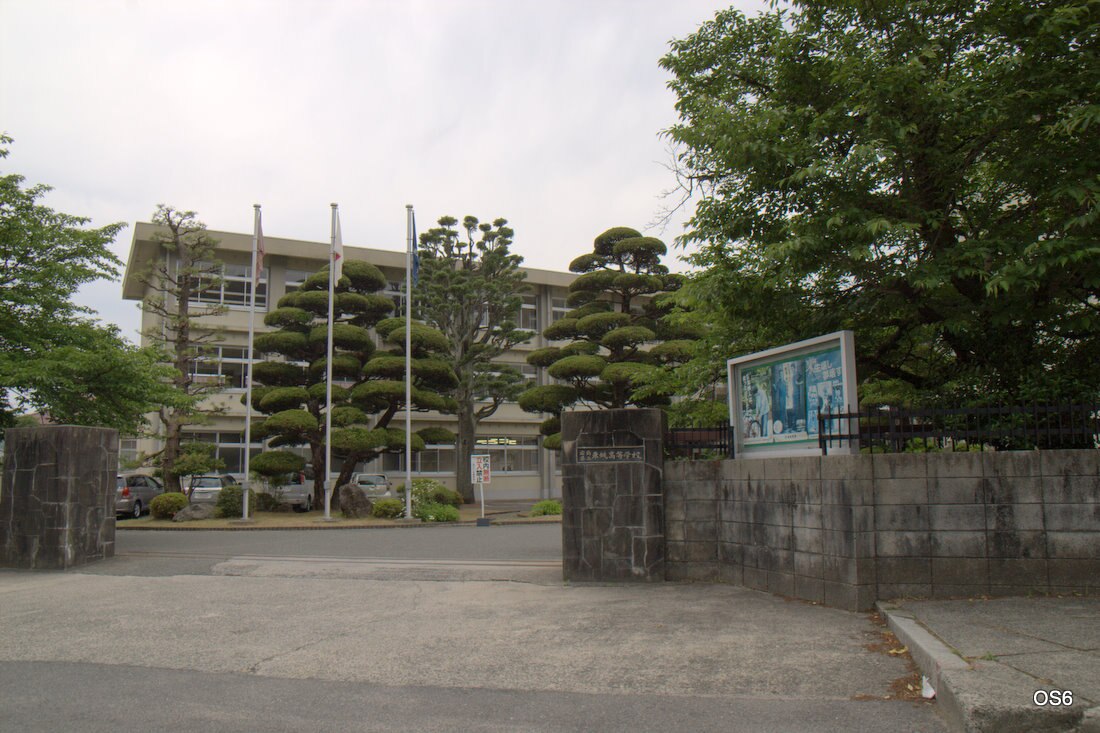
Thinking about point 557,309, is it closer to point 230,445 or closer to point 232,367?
point 232,367

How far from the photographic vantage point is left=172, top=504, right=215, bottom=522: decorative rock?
24.4 m

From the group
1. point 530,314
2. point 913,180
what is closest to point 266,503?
point 530,314

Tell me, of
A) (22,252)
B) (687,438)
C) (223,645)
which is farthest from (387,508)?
(223,645)

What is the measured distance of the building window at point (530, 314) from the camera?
4391 cm

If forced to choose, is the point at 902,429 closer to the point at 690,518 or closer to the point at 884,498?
the point at 884,498

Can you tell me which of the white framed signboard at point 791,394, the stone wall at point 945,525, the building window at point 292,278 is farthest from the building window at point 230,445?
the stone wall at point 945,525

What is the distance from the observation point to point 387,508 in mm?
25312

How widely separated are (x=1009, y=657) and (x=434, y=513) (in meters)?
20.9

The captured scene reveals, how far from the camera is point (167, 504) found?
2475 cm

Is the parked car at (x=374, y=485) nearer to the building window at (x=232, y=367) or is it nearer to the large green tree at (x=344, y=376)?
the large green tree at (x=344, y=376)

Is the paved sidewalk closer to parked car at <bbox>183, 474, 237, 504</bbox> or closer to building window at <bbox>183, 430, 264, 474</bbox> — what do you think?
parked car at <bbox>183, 474, 237, 504</bbox>

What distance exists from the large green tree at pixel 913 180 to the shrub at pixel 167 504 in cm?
2010

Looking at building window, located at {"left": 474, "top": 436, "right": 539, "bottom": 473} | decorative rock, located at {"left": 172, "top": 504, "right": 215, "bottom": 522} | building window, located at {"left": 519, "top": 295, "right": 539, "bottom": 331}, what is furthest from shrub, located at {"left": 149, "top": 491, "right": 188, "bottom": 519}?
building window, located at {"left": 519, "top": 295, "right": 539, "bottom": 331}

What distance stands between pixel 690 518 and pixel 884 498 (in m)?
2.74
